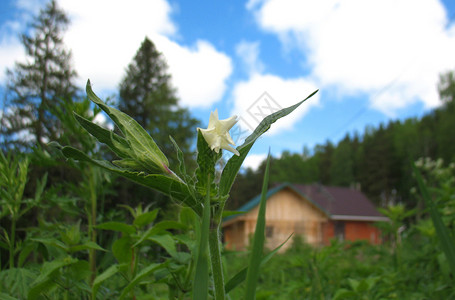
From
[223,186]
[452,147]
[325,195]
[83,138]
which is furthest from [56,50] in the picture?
[452,147]

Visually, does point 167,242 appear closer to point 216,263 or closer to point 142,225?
point 142,225

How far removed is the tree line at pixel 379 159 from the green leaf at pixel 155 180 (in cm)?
3763

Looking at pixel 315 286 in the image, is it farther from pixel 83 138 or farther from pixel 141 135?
pixel 141 135

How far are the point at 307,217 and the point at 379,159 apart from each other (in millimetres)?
34252

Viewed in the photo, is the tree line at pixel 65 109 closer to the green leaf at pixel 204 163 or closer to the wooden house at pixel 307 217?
the green leaf at pixel 204 163

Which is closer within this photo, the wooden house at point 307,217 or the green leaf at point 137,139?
the green leaf at point 137,139

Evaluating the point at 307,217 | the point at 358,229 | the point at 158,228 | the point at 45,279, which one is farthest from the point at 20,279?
the point at 358,229

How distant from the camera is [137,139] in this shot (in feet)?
2.05

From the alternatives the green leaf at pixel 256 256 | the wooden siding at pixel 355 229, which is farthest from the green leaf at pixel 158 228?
the wooden siding at pixel 355 229

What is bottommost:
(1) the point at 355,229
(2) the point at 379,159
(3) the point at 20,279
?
(3) the point at 20,279

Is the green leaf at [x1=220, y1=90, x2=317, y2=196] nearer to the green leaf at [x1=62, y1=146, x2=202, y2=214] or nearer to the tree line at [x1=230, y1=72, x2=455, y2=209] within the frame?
the green leaf at [x1=62, y1=146, x2=202, y2=214]

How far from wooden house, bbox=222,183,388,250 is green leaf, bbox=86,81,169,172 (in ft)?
63.0

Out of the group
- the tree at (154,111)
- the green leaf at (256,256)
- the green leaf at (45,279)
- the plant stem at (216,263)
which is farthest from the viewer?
the tree at (154,111)

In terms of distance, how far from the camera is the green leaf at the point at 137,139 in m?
0.61
